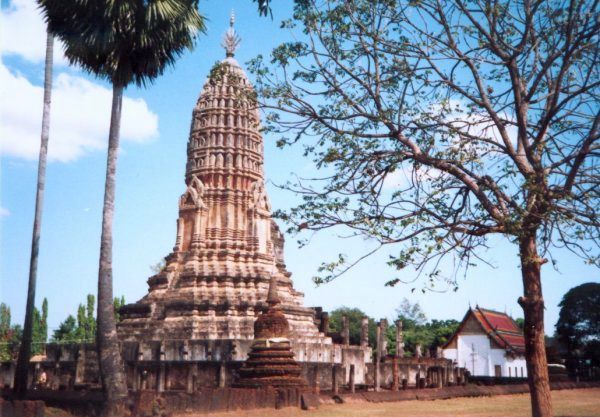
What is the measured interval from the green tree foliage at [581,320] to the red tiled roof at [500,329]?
6066 mm

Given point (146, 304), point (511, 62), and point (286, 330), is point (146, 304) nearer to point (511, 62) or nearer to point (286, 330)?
point (286, 330)

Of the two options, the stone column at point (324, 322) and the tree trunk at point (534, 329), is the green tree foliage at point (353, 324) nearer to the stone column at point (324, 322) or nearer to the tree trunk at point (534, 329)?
the stone column at point (324, 322)

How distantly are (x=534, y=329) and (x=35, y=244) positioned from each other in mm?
11364

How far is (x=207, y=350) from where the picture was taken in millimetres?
24406

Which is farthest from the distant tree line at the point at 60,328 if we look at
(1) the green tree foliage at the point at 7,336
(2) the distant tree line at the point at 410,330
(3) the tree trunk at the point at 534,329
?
(3) the tree trunk at the point at 534,329

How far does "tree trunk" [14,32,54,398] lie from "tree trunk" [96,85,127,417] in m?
2.87

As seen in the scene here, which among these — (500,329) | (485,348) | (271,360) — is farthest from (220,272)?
(500,329)

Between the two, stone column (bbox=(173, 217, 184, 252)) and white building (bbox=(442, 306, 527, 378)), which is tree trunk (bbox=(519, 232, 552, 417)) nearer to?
stone column (bbox=(173, 217, 184, 252))

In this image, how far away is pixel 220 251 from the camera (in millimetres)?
28344

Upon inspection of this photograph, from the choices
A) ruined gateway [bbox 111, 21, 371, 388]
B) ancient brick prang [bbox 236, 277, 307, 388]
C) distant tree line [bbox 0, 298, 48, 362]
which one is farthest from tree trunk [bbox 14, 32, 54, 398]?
distant tree line [bbox 0, 298, 48, 362]

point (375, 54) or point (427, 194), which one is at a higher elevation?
point (375, 54)

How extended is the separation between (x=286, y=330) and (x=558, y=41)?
11.8 m

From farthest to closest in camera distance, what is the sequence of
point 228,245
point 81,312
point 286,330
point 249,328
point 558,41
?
point 81,312 < point 228,245 < point 249,328 < point 286,330 < point 558,41

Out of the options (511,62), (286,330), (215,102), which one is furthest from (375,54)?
(215,102)
